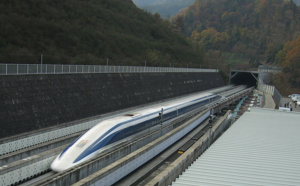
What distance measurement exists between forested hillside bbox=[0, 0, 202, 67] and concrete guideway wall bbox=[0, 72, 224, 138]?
24.5 feet

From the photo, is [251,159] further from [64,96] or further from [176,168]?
[64,96]

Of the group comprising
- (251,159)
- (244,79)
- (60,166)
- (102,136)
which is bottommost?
(60,166)

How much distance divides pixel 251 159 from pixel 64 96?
1723cm

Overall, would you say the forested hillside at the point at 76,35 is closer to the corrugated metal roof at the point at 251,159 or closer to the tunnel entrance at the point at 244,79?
the tunnel entrance at the point at 244,79

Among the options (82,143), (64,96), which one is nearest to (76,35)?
(64,96)

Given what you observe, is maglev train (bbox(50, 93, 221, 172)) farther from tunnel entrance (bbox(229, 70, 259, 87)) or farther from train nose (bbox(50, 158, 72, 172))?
tunnel entrance (bbox(229, 70, 259, 87))

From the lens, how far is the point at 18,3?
138 feet

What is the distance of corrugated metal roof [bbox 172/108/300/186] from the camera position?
12.3 m

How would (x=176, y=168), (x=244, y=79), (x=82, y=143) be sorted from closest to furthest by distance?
(x=176, y=168) < (x=82, y=143) < (x=244, y=79)

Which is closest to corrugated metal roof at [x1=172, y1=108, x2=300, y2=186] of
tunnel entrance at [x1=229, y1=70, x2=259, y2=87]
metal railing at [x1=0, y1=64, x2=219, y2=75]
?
→ metal railing at [x1=0, y1=64, x2=219, y2=75]

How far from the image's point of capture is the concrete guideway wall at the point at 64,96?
21.2m

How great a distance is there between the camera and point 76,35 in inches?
1940

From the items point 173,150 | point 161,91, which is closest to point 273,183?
point 173,150

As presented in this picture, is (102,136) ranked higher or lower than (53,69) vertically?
lower
